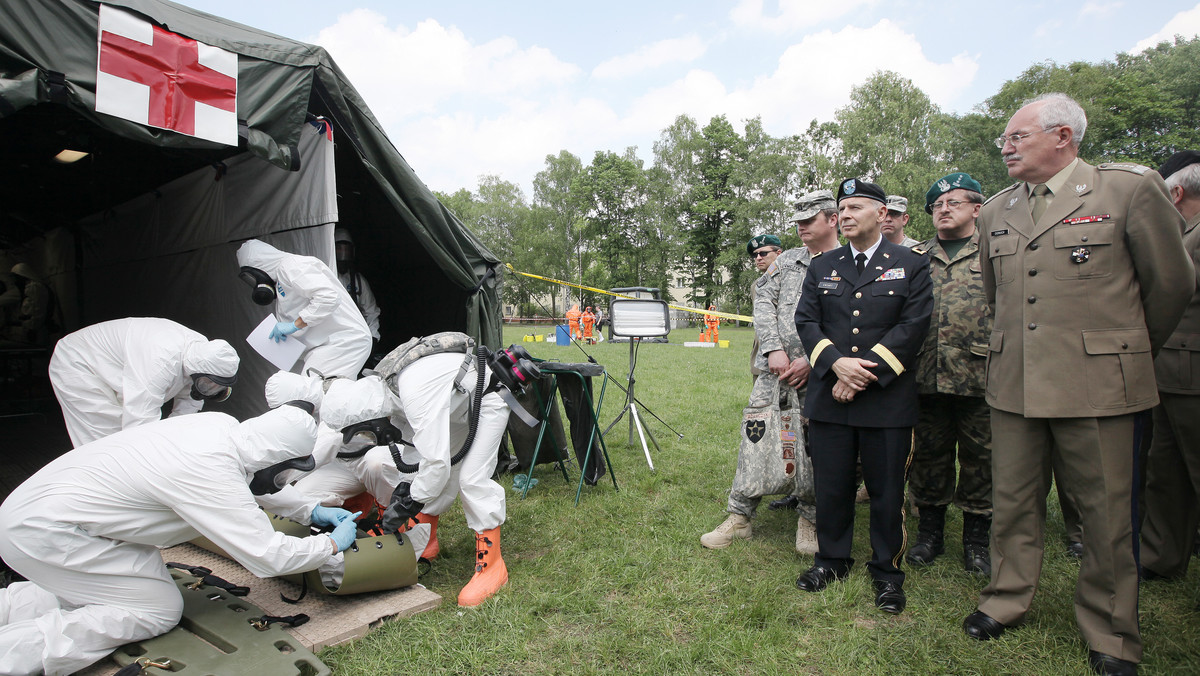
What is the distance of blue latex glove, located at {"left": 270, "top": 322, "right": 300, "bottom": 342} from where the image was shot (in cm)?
455

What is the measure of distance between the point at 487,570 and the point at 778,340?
2.08 m

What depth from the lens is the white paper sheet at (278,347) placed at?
15.1 ft

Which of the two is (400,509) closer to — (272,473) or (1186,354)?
(272,473)

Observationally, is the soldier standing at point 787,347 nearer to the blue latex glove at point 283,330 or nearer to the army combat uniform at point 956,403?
the army combat uniform at point 956,403

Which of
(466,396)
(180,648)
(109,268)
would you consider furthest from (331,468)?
(109,268)

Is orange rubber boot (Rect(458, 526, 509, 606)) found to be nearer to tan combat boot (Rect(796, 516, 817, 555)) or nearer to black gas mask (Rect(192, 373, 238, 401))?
tan combat boot (Rect(796, 516, 817, 555))

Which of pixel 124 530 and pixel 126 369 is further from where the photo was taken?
pixel 126 369

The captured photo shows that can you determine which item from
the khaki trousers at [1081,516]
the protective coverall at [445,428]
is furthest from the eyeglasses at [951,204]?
the protective coverall at [445,428]

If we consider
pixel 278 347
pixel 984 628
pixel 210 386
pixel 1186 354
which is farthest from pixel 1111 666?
pixel 278 347

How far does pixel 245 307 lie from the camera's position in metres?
5.88

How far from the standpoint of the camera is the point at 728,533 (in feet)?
11.9

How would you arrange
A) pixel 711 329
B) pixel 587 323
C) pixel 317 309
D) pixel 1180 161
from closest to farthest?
pixel 1180 161
pixel 317 309
pixel 711 329
pixel 587 323

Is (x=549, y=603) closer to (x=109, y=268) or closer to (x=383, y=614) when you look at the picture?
(x=383, y=614)

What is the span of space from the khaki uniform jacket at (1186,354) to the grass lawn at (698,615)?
3.31ft
